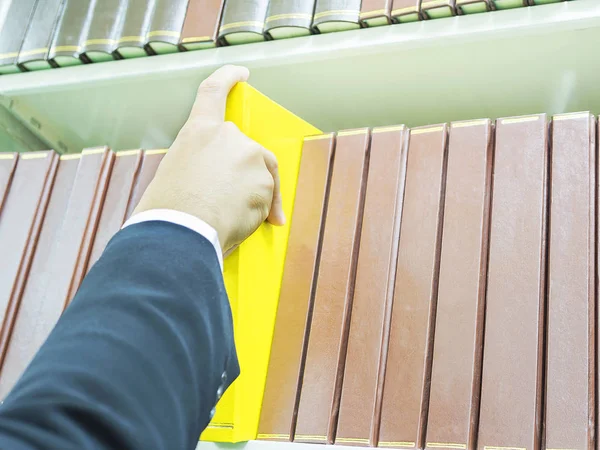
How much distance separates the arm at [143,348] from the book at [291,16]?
0.48 m

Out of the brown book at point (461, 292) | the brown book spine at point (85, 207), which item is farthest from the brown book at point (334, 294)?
the brown book spine at point (85, 207)

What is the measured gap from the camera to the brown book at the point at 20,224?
1.00 meters

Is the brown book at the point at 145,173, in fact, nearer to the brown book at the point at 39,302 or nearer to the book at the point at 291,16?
the brown book at the point at 39,302

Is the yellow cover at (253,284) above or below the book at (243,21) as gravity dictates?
below

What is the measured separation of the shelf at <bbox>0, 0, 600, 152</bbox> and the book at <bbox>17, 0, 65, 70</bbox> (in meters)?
0.02

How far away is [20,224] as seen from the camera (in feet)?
3.47

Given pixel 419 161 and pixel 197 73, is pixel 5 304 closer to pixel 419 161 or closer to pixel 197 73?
pixel 197 73

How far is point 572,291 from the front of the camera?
0.77 m

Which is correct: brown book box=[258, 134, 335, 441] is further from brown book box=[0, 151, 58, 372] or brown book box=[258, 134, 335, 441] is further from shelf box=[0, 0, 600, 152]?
brown book box=[0, 151, 58, 372]

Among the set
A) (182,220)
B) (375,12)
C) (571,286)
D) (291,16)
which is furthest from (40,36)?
(571,286)

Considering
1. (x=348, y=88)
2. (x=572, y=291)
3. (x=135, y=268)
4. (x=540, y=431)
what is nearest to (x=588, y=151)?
(x=572, y=291)

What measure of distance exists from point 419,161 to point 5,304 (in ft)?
1.91

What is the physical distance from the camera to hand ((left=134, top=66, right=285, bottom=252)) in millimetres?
631

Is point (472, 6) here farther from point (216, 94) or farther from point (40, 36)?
point (40, 36)
